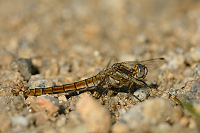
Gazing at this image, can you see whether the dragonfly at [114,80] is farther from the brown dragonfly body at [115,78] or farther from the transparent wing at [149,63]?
the transparent wing at [149,63]

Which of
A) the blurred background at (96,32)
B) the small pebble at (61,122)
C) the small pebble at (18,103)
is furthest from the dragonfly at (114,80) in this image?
the small pebble at (61,122)

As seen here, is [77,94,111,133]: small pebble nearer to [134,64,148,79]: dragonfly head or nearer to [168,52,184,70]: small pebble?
[134,64,148,79]: dragonfly head

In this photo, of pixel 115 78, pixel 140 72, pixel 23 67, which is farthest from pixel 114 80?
pixel 23 67

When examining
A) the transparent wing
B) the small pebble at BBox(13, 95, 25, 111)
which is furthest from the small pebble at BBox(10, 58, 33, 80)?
the transparent wing

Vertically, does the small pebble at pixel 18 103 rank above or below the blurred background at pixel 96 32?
below

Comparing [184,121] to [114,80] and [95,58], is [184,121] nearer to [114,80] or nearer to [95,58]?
[114,80]

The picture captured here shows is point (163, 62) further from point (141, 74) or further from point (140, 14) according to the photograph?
point (140, 14)

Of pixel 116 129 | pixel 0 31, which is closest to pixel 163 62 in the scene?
pixel 116 129

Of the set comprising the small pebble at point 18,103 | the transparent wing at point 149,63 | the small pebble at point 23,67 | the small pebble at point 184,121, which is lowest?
the small pebble at point 184,121
